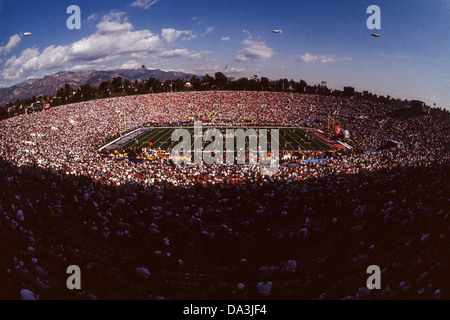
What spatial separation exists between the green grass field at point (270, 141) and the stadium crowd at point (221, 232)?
1470 centimetres

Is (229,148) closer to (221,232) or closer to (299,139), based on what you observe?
(299,139)

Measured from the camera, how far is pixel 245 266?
8359 mm

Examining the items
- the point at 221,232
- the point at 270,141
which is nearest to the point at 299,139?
the point at 270,141

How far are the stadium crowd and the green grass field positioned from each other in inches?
579

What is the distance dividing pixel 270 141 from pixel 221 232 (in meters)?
28.2

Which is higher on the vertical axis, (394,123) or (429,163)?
(394,123)

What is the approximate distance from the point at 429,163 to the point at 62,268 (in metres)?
21.6

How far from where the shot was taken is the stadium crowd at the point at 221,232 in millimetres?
7086

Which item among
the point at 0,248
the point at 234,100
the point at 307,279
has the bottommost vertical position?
the point at 307,279

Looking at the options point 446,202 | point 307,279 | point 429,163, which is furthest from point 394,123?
point 307,279

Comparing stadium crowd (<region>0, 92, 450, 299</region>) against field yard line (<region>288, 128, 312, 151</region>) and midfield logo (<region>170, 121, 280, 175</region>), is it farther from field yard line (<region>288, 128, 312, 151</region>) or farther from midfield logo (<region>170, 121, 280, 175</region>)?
field yard line (<region>288, 128, 312, 151</region>)

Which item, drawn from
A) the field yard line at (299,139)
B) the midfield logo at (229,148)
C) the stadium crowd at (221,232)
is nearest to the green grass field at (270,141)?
the field yard line at (299,139)

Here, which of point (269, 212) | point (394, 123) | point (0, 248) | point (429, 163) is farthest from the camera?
point (394, 123)
